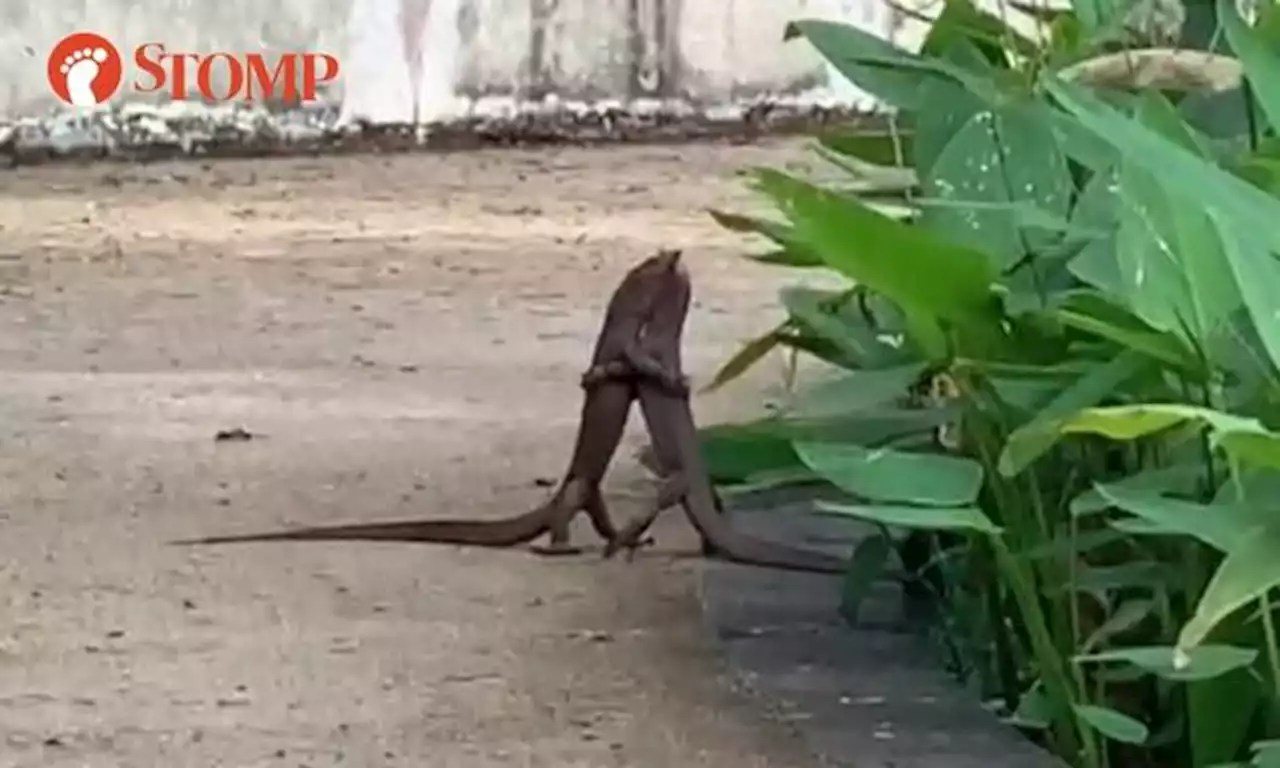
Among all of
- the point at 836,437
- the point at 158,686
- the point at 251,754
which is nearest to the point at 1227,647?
the point at 836,437

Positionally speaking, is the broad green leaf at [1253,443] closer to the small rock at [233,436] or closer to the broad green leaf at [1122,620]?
the broad green leaf at [1122,620]

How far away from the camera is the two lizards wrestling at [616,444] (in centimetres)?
138

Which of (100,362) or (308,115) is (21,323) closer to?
(100,362)

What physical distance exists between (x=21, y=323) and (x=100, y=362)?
25 cm

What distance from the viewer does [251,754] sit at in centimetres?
102

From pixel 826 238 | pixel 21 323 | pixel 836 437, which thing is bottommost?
pixel 21 323

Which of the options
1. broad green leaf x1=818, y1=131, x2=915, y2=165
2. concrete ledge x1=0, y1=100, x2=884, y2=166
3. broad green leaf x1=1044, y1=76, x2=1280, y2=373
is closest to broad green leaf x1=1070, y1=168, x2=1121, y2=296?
broad green leaf x1=1044, y1=76, x2=1280, y2=373

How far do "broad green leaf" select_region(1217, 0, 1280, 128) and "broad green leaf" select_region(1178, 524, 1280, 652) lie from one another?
0.59 ft

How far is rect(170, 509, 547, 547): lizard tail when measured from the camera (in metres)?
1.42

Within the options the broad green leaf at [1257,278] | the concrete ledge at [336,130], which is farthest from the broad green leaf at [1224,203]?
the concrete ledge at [336,130]

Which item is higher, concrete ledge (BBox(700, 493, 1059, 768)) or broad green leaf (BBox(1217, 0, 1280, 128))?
broad green leaf (BBox(1217, 0, 1280, 128))

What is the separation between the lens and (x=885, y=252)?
2.71ft

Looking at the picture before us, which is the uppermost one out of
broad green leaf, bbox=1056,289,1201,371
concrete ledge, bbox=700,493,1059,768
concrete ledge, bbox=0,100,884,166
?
broad green leaf, bbox=1056,289,1201,371

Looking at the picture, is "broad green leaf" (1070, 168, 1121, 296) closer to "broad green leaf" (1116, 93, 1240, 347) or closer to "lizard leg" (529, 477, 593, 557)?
"broad green leaf" (1116, 93, 1240, 347)
